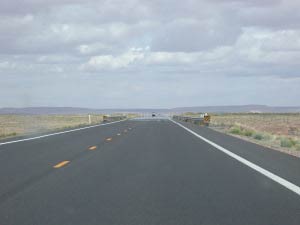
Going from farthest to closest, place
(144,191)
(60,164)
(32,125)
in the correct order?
(32,125)
(60,164)
(144,191)

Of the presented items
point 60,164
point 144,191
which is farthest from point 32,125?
point 144,191

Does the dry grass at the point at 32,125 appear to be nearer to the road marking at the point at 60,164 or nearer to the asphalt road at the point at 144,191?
the road marking at the point at 60,164

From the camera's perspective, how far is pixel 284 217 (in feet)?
27.9

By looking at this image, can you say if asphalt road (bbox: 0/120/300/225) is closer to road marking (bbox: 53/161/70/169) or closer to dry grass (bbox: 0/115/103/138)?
road marking (bbox: 53/161/70/169)

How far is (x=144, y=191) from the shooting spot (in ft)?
35.9

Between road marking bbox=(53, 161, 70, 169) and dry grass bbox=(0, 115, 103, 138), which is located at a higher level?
road marking bbox=(53, 161, 70, 169)

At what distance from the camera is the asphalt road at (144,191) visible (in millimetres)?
8508

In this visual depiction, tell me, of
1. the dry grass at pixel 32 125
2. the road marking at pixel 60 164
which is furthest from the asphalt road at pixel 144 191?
the dry grass at pixel 32 125

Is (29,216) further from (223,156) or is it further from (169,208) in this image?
(223,156)

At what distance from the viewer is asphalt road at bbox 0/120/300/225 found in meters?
8.51

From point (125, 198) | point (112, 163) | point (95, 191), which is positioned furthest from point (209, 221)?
point (112, 163)

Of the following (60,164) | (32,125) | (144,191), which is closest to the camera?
(144,191)

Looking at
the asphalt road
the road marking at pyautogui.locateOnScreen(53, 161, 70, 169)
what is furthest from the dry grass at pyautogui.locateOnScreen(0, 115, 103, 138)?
the asphalt road

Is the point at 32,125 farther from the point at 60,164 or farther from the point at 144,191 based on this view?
the point at 144,191
